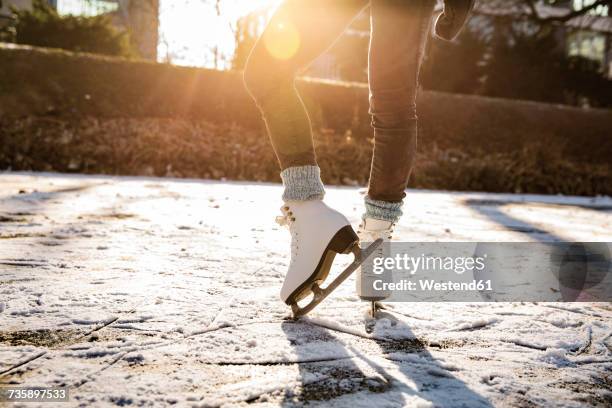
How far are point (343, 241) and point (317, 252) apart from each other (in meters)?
0.07

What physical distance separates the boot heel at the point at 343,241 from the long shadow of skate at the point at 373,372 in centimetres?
21

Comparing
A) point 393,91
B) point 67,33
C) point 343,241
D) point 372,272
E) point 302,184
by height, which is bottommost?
point 372,272

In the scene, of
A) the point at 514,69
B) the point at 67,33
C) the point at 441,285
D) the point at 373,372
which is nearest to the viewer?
the point at 373,372

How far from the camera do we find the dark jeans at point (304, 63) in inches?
58.0

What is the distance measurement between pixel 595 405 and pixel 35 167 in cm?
667

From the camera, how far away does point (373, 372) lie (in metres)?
1.12

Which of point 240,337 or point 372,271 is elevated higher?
point 372,271

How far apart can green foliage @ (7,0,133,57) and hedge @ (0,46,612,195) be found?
11.6ft

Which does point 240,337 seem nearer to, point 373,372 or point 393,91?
point 373,372

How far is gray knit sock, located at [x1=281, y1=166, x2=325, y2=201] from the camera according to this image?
1472 mm

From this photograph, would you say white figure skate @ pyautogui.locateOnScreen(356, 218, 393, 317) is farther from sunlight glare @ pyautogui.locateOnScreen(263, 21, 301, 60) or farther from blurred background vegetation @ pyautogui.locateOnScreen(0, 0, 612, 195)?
blurred background vegetation @ pyautogui.locateOnScreen(0, 0, 612, 195)

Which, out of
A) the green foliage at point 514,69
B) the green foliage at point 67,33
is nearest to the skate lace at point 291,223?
the green foliage at point 67,33

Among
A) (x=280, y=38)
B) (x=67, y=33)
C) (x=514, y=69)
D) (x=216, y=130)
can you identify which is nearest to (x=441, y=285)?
(x=280, y=38)

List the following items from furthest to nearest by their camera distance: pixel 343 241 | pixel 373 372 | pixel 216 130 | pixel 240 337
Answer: pixel 216 130 < pixel 343 241 < pixel 240 337 < pixel 373 372
